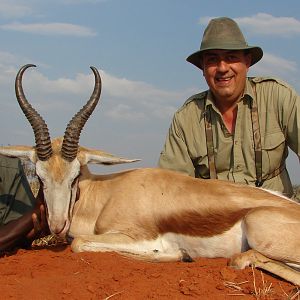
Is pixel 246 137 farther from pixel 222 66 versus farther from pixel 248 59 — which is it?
pixel 248 59

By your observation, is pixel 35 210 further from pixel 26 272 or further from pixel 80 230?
pixel 26 272

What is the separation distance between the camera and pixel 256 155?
21.3ft

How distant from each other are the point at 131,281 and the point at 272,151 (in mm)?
3241

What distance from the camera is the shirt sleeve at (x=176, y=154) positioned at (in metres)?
6.86

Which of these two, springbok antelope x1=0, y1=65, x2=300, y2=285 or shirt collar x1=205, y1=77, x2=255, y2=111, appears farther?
shirt collar x1=205, y1=77, x2=255, y2=111

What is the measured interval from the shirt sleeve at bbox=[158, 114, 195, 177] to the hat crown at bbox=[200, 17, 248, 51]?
43.6 inches

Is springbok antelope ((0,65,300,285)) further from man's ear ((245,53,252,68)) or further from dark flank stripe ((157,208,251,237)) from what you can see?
man's ear ((245,53,252,68))

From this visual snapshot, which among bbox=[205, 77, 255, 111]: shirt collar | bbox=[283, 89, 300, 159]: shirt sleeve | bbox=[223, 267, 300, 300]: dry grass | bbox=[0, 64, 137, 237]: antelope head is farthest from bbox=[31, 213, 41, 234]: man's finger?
bbox=[283, 89, 300, 159]: shirt sleeve

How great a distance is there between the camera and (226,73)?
6496mm

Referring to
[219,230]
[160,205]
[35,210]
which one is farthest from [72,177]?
[219,230]

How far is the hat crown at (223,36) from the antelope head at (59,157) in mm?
1678

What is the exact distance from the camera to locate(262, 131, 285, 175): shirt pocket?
6.46m

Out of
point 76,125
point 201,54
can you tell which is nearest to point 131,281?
point 76,125

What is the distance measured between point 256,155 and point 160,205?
1776 millimetres
